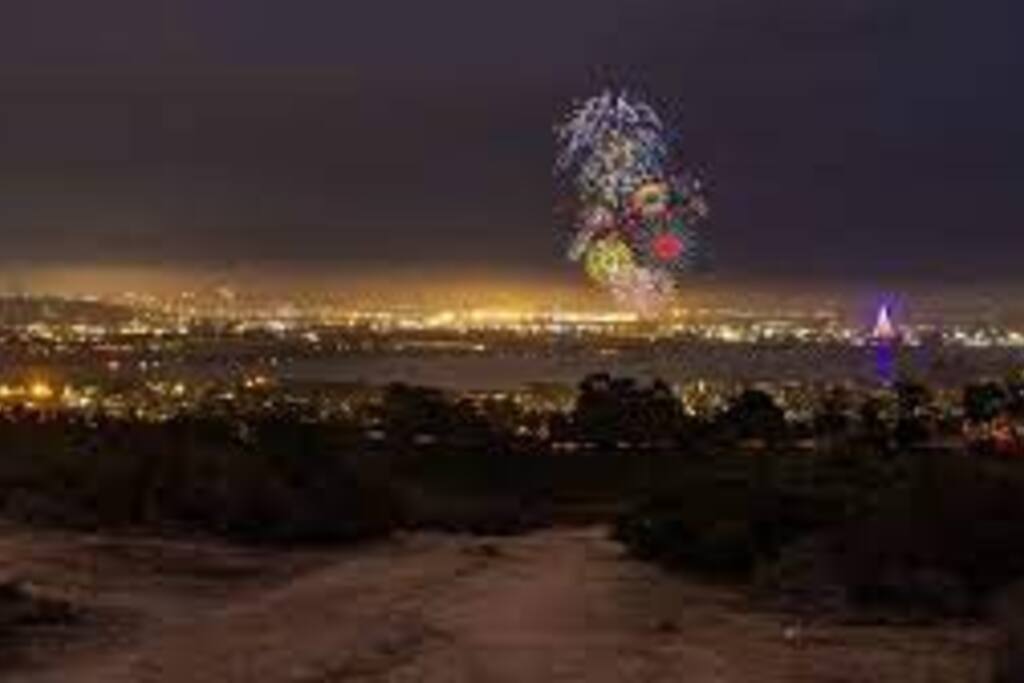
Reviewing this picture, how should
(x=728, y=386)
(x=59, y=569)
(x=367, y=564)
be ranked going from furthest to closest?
1. (x=728, y=386)
2. (x=367, y=564)
3. (x=59, y=569)

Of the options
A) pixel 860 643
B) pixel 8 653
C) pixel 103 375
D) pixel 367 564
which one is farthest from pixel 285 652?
pixel 103 375

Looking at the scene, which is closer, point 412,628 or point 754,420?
point 412,628

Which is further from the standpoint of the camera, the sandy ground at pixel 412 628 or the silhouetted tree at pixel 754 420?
the silhouetted tree at pixel 754 420

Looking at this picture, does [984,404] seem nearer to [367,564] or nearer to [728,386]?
[728,386]

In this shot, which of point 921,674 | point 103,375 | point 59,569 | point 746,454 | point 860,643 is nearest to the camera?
point 921,674

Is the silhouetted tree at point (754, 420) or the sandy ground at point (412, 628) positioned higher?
the silhouetted tree at point (754, 420)

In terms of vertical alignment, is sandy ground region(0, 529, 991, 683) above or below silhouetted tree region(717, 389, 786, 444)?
below

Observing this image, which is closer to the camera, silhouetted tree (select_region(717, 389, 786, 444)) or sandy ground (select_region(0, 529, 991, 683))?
sandy ground (select_region(0, 529, 991, 683))

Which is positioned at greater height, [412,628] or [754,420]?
[754,420]
